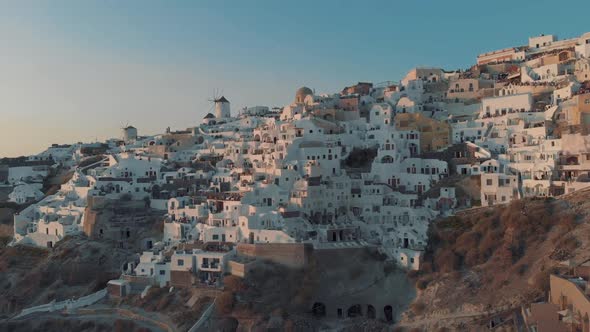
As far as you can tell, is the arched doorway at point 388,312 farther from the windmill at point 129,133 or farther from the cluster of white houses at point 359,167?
the windmill at point 129,133

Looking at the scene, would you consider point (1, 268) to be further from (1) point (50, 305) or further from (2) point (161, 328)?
(2) point (161, 328)

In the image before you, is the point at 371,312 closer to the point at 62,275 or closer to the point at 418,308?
the point at 418,308

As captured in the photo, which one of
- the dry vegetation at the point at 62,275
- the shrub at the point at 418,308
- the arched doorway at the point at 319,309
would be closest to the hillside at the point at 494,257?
the shrub at the point at 418,308

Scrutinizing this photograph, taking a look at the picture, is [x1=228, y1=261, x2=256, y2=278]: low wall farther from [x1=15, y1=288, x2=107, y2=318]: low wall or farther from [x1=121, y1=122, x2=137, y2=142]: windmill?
[x1=121, y1=122, x2=137, y2=142]: windmill

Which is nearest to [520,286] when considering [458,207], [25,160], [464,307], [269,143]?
[464,307]

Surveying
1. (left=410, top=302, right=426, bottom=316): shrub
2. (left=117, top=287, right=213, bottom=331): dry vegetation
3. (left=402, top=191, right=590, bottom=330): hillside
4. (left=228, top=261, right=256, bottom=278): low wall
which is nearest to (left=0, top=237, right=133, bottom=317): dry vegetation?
(left=117, top=287, right=213, bottom=331): dry vegetation

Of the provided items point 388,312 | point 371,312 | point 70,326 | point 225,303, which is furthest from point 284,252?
point 70,326
